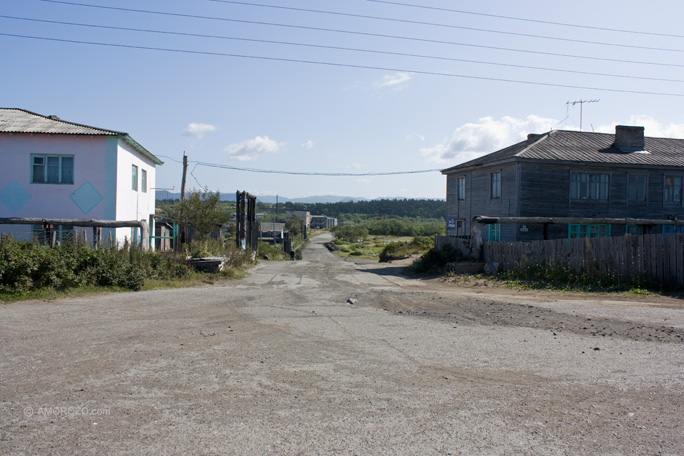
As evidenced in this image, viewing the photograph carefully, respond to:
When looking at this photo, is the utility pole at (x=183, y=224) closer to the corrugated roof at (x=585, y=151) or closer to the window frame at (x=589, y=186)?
the corrugated roof at (x=585, y=151)

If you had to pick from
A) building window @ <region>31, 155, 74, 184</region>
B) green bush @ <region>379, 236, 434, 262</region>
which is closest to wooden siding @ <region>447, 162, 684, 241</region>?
green bush @ <region>379, 236, 434, 262</region>

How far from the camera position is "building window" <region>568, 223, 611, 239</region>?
2672cm

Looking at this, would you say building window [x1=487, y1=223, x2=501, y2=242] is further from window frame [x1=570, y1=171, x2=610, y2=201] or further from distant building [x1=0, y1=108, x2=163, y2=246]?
distant building [x1=0, y1=108, x2=163, y2=246]

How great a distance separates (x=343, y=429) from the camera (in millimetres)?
4531

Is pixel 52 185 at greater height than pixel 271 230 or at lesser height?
greater

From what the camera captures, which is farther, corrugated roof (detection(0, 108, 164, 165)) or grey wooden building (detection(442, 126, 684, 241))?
grey wooden building (detection(442, 126, 684, 241))

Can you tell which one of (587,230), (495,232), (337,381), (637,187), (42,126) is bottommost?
(337,381)

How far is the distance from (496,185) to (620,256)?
12.3 metres

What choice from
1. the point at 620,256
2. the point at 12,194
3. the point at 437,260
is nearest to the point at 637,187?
the point at 437,260

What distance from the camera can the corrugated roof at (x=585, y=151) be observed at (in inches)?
1044

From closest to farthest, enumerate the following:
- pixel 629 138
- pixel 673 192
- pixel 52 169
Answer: pixel 52 169 → pixel 673 192 → pixel 629 138

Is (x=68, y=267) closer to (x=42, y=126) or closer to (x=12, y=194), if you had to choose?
(x=12, y=194)

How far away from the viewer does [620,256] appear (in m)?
15.8

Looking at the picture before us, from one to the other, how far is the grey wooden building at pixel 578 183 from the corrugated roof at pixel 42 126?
17.8m
